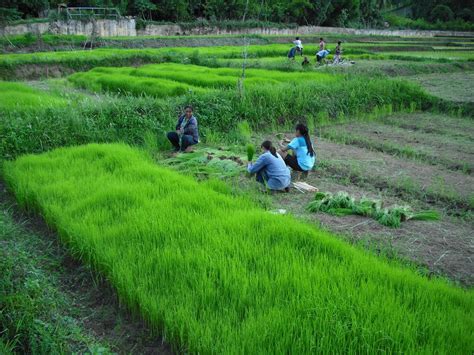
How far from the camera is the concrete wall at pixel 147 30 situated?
25669 mm

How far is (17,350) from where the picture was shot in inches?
114

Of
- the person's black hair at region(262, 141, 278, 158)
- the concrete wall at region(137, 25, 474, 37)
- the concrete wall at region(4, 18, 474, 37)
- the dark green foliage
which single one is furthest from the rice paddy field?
the dark green foliage

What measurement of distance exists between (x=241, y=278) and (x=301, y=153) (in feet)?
11.4

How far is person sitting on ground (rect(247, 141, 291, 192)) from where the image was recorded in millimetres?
5871

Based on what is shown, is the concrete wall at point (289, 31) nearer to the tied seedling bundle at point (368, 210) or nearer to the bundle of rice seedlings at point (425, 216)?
the tied seedling bundle at point (368, 210)

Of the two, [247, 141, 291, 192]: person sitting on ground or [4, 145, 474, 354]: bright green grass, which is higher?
[247, 141, 291, 192]: person sitting on ground

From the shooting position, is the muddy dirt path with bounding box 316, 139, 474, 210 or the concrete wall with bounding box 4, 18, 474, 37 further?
the concrete wall with bounding box 4, 18, 474, 37

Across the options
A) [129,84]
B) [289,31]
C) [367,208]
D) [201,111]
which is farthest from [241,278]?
[289,31]

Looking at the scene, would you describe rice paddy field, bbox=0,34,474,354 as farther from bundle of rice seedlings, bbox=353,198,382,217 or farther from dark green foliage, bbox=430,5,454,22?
dark green foliage, bbox=430,5,454,22

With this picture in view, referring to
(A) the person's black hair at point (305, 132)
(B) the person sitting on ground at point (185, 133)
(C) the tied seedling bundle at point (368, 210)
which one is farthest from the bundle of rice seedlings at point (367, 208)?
(B) the person sitting on ground at point (185, 133)

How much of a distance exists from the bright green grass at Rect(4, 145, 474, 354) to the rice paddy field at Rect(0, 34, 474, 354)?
0.05 ft

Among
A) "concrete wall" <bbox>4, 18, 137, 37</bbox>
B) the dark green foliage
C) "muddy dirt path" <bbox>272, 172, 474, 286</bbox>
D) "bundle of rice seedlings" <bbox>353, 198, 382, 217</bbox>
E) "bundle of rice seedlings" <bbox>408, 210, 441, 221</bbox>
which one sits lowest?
"muddy dirt path" <bbox>272, 172, 474, 286</bbox>

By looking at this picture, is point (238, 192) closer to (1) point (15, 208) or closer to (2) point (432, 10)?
(1) point (15, 208)

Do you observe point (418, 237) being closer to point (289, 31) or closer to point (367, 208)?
point (367, 208)
